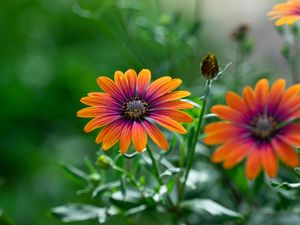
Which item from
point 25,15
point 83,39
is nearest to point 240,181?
point 83,39

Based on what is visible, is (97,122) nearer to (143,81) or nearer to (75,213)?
(143,81)

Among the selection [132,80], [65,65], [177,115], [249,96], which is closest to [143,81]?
[132,80]

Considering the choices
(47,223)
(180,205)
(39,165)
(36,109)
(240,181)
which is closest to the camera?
(180,205)

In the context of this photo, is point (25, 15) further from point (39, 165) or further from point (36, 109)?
point (39, 165)

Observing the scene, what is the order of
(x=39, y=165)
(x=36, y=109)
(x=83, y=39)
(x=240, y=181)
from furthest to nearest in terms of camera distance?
(x=83, y=39) → (x=36, y=109) → (x=39, y=165) → (x=240, y=181)

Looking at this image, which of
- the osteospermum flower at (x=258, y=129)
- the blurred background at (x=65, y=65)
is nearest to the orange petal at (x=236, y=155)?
the osteospermum flower at (x=258, y=129)
